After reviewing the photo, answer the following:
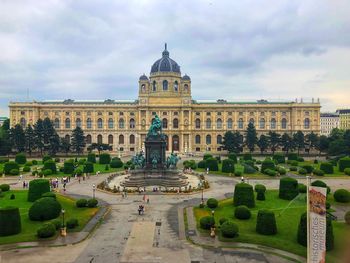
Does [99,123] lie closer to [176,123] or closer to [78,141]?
[78,141]

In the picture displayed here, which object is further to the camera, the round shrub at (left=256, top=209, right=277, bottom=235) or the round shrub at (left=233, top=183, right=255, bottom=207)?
the round shrub at (left=233, top=183, right=255, bottom=207)

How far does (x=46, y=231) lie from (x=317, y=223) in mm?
20051

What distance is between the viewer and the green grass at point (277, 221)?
87.1ft

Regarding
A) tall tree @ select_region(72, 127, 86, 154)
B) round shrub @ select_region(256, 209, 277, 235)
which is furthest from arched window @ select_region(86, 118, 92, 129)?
round shrub @ select_region(256, 209, 277, 235)

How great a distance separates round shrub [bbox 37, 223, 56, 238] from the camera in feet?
91.6

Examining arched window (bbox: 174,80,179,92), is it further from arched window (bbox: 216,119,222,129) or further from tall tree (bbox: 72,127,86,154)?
tall tree (bbox: 72,127,86,154)

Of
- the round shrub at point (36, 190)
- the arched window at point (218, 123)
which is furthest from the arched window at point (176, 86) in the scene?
the round shrub at point (36, 190)

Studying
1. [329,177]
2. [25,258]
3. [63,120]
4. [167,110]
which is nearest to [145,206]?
[25,258]

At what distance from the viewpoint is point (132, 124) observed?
122 meters

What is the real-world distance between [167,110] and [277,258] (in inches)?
3779

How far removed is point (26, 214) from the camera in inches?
1391

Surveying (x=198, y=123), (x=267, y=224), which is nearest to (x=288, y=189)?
(x=267, y=224)

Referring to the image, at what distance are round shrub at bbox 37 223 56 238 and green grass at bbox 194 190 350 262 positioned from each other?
453 inches

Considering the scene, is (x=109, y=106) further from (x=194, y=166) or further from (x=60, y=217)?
(x=60, y=217)
